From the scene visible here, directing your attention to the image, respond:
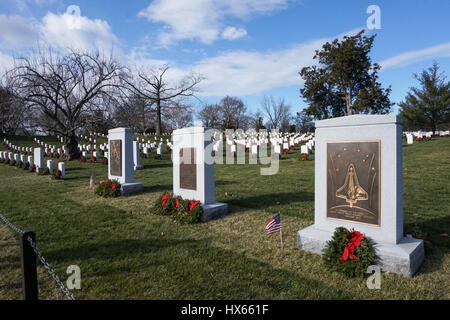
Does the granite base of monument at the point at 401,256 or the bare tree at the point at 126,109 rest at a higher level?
the bare tree at the point at 126,109

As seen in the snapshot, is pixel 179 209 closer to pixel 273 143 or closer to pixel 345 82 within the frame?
pixel 273 143

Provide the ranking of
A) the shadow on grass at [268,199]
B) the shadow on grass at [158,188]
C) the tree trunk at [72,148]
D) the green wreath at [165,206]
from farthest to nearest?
the tree trunk at [72,148]
the shadow on grass at [158,188]
the shadow on grass at [268,199]
the green wreath at [165,206]

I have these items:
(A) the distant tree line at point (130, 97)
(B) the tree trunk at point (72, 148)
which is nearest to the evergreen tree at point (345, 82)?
(A) the distant tree line at point (130, 97)

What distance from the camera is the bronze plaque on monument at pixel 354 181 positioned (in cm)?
386

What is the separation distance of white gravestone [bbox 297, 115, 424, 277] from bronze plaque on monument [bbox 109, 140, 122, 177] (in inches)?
269

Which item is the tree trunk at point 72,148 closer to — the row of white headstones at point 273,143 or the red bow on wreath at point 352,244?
Answer: the row of white headstones at point 273,143

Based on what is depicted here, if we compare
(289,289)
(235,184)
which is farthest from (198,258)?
(235,184)

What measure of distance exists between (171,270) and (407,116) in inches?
1771

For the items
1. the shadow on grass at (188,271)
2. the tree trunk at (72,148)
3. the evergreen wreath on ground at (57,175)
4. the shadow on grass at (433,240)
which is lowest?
the shadow on grass at (188,271)

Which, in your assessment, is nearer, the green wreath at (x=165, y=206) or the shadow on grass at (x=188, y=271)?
the shadow on grass at (x=188, y=271)

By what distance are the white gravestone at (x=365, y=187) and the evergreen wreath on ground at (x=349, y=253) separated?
17cm

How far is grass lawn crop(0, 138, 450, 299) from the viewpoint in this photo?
128 inches

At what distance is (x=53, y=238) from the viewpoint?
4965 millimetres
